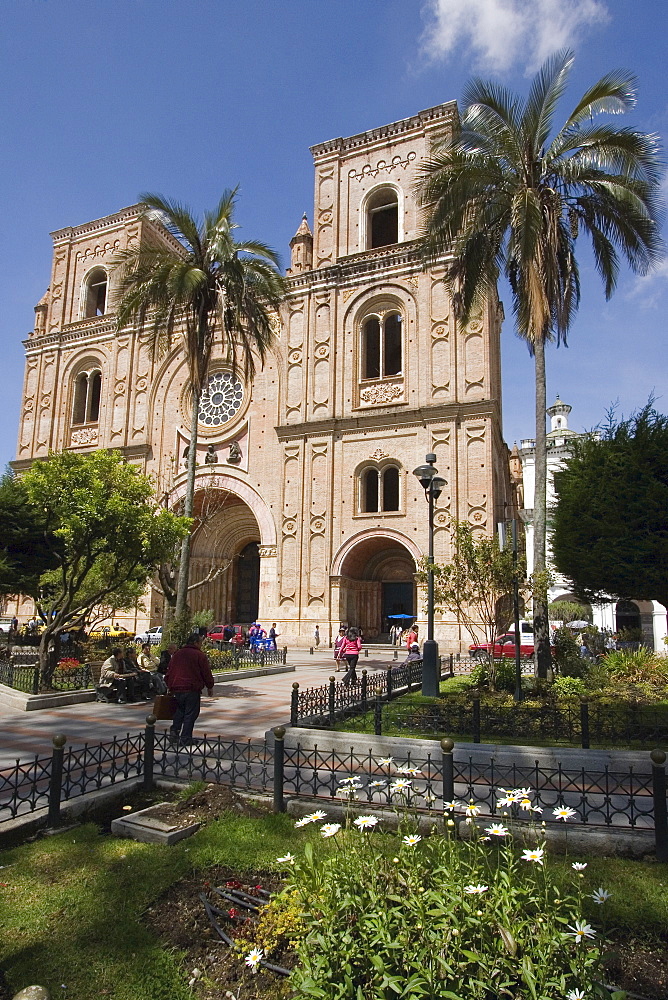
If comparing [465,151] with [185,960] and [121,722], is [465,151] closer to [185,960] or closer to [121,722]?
[121,722]

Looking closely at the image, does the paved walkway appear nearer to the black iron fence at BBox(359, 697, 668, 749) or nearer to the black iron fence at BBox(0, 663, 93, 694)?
the black iron fence at BBox(0, 663, 93, 694)

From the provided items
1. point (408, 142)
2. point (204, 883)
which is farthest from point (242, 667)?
point (408, 142)

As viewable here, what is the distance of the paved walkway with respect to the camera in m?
9.52

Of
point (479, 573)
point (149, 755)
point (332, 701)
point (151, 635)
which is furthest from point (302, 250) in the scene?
point (149, 755)

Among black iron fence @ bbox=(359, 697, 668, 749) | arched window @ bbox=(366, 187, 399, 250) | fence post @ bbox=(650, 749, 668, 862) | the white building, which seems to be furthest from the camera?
the white building

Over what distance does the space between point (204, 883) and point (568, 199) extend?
1555cm

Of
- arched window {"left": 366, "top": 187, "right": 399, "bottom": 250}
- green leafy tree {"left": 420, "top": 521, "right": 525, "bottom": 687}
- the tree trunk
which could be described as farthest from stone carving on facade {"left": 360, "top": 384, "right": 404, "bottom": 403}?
the tree trunk

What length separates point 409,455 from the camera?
27.9 m

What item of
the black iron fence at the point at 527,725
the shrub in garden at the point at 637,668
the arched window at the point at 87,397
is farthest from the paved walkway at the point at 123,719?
the arched window at the point at 87,397

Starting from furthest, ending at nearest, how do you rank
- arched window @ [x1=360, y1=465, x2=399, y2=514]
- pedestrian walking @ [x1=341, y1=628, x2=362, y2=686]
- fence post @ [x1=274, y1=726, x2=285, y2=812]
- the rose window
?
1. the rose window
2. arched window @ [x1=360, y1=465, x2=399, y2=514]
3. pedestrian walking @ [x1=341, y1=628, x2=362, y2=686]
4. fence post @ [x1=274, y1=726, x2=285, y2=812]

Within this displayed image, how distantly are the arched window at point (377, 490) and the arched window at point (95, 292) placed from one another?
21738 mm

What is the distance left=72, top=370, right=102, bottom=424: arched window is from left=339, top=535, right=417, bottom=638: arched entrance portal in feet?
63.2

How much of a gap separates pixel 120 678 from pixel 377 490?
17300mm

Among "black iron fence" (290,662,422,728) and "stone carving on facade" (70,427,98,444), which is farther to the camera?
"stone carving on facade" (70,427,98,444)
